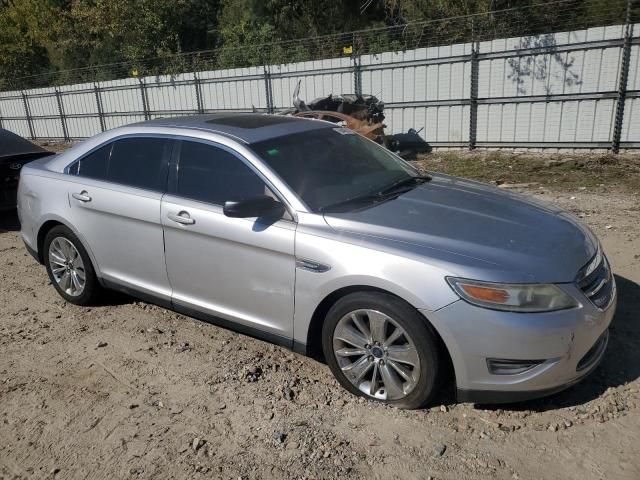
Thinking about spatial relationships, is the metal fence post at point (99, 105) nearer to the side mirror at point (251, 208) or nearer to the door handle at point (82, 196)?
the door handle at point (82, 196)

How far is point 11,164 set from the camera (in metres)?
7.55

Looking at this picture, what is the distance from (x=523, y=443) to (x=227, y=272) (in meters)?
2.01

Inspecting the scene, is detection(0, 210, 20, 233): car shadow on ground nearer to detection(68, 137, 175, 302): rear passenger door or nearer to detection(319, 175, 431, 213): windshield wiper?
detection(68, 137, 175, 302): rear passenger door

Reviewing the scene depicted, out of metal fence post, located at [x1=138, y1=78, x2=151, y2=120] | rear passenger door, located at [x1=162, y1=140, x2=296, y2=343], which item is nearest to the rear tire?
rear passenger door, located at [x1=162, y1=140, x2=296, y2=343]

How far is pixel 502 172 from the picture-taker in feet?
35.7

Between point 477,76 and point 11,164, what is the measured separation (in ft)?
32.2

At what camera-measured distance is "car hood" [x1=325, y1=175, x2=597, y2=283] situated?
9.39 ft

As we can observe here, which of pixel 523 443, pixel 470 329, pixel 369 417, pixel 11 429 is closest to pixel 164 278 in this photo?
pixel 11 429

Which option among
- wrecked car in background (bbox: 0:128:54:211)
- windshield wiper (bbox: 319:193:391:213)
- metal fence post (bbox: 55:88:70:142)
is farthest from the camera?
metal fence post (bbox: 55:88:70:142)

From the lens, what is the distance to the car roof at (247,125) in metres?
3.89

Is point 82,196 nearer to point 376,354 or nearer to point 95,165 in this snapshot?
point 95,165

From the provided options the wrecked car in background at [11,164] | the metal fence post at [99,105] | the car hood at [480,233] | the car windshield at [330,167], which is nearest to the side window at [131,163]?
the car windshield at [330,167]

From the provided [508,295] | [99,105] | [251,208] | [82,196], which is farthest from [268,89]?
[508,295]

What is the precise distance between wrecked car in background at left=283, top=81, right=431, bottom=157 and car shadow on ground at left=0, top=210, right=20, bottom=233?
651 cm
